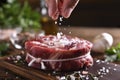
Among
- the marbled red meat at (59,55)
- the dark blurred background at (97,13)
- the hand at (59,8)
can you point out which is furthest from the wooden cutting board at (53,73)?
the dark blurred background at (97,13)

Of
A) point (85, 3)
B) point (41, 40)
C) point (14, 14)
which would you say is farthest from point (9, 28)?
point (85, 3)

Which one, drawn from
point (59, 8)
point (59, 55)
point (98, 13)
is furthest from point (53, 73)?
point (98, 13)

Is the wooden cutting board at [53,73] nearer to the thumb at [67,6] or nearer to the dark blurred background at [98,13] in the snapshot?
the thumb at [67,6]

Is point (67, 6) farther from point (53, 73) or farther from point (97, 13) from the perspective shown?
point (97, 13)

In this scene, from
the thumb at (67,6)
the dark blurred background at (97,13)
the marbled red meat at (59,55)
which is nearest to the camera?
the thumb at (67,6)

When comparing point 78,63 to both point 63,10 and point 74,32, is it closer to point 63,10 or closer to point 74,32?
point 63,10

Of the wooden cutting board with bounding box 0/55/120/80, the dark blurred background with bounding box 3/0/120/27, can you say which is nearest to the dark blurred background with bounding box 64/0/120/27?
the dark blurred background with bounding box 3/0/120/27

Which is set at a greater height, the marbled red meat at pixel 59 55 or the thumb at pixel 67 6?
the thumb at pixel 67 6
